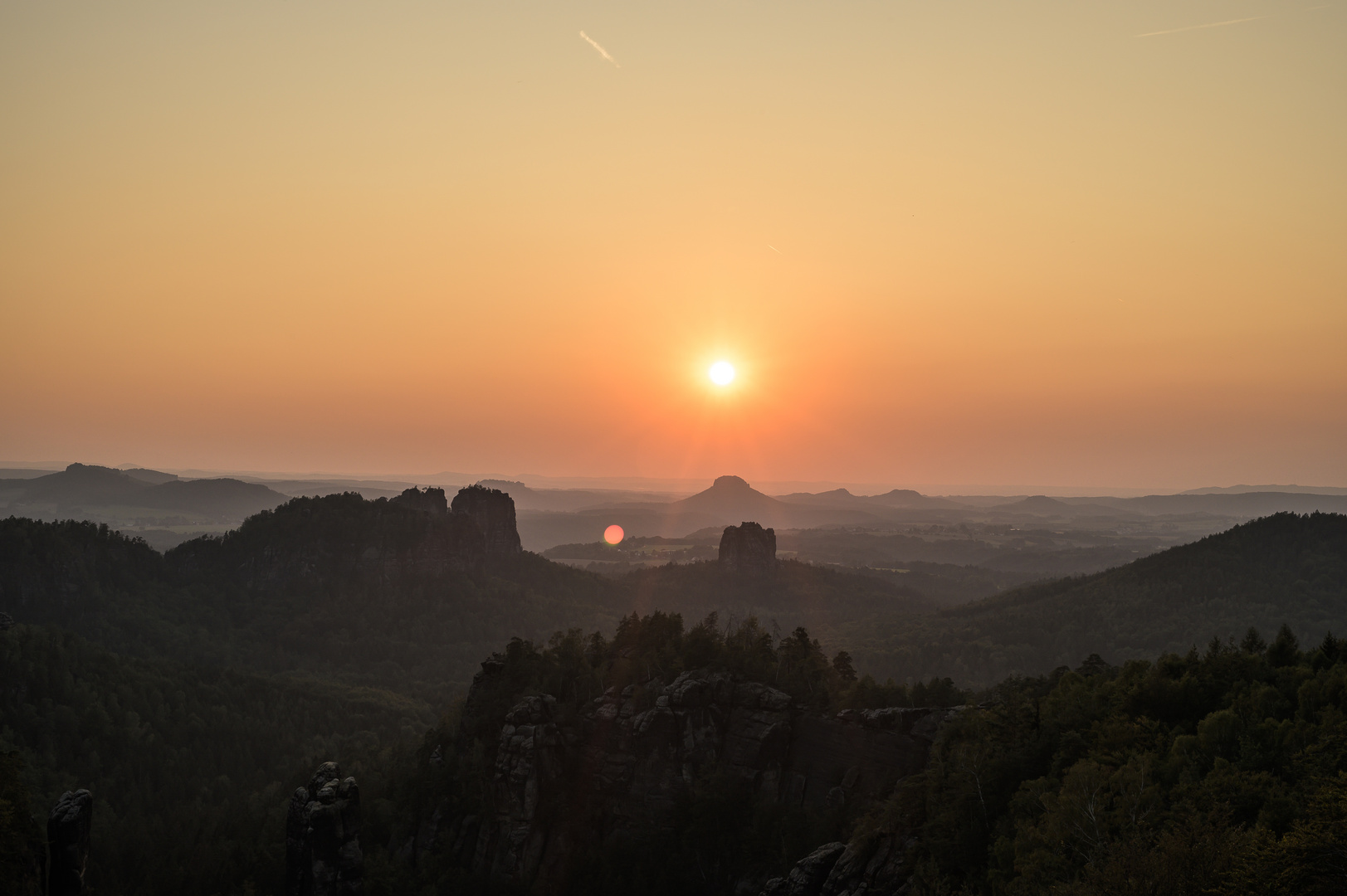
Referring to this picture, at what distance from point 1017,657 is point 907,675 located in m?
25.7

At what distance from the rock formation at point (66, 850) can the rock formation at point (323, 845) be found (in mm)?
14887

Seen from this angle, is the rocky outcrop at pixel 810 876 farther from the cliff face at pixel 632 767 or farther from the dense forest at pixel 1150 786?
the cliff face at pixel 632 767

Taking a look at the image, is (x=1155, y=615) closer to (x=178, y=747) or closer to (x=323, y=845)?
(x=323, y=845)

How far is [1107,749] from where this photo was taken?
5294 centimetres

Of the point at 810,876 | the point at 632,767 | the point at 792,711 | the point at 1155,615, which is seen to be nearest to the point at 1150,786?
the point at 810,876

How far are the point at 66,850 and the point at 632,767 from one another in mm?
44790

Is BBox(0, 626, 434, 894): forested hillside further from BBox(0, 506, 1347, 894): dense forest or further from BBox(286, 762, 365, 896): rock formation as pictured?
BBox(286, 762, 365, 896): rock formation

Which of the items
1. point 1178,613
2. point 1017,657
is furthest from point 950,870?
point 1178,613

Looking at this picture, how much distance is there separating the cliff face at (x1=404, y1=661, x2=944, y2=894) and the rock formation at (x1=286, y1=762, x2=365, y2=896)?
10630 millimetres

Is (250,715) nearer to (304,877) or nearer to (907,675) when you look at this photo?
(304,877)

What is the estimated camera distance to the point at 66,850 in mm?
64812

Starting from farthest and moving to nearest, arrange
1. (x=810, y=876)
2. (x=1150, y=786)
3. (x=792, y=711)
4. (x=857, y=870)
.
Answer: (x=792, y=711)
(x=810, y=876)
(x=857, y=870)
(x=1150, y=786)

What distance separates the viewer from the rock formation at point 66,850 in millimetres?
64062

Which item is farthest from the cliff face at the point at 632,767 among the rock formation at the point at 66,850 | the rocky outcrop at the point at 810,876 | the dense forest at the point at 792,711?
the rock formation at the point at 66,850
